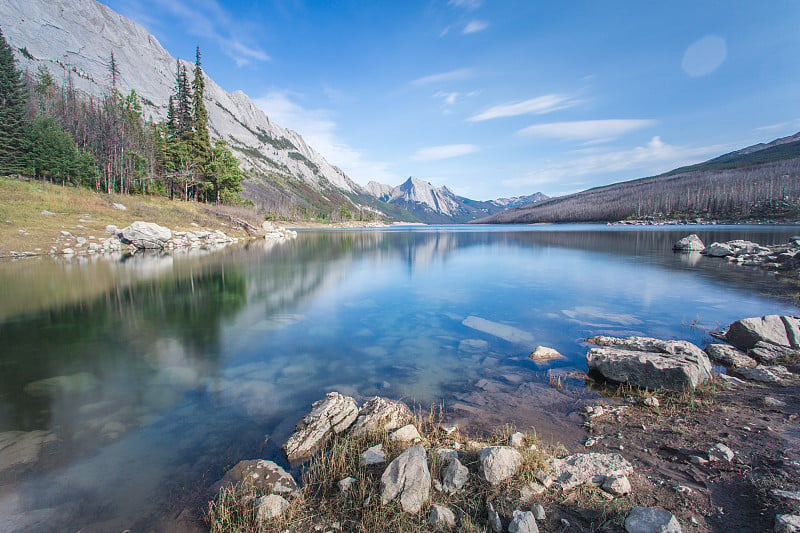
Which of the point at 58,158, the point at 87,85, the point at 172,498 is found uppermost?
the point at 87,85

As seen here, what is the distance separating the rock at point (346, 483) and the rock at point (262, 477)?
0.74 metres

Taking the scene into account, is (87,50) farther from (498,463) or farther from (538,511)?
(538,511)

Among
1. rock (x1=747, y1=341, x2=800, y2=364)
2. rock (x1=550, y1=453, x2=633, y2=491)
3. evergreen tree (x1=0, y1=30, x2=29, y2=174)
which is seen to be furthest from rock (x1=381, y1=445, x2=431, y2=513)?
evergreen tree (x1=0, y1=30, x2=29, y2=174)

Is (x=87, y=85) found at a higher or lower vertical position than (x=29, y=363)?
higher

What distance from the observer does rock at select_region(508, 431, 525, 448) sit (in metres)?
6.08

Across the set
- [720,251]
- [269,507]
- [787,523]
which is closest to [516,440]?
[787,523]

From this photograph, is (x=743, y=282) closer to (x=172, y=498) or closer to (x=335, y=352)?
(x=335, y=352)

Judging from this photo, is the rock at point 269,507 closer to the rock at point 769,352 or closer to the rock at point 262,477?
the rock at point 262,477

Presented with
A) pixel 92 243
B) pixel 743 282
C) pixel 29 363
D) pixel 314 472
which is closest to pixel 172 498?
pixel 314 472

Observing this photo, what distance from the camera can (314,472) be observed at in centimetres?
563

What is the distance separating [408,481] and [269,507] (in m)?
2.01

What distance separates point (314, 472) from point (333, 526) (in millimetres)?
1138

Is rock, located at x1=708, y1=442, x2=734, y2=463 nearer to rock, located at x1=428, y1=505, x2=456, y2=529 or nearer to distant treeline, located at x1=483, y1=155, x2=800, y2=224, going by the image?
rock, located at x1=428, y1=505, x2=456, y2=529

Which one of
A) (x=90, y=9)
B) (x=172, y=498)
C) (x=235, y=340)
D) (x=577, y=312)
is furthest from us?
(x=90, y=9)
